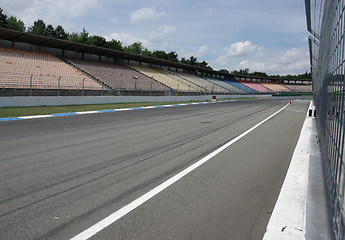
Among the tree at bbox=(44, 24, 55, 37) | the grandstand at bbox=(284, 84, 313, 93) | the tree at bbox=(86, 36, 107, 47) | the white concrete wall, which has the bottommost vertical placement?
the white concrete wall

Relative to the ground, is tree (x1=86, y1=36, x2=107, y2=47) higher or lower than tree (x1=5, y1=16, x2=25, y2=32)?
lower

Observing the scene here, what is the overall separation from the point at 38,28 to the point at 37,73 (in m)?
54.3

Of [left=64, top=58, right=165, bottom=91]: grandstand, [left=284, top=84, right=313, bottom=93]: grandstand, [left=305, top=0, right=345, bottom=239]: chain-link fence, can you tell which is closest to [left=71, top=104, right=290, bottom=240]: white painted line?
[left=305, top=0, right=345, bottom=239]: chain-link fence

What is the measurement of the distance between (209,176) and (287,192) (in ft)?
4.21

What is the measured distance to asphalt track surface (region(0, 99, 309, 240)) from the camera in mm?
2752

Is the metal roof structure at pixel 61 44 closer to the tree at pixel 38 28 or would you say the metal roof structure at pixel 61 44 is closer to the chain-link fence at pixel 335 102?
the chain-link fence at pixel 335 102

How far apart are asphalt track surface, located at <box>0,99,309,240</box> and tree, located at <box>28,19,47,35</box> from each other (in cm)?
7533

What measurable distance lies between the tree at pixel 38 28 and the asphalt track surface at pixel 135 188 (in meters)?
75.3

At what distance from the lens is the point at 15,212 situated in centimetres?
303

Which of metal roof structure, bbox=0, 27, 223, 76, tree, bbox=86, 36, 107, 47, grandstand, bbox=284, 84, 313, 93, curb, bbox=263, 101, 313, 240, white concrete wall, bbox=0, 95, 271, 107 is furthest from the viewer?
grandstand, bbox=284, 84, 313, 93

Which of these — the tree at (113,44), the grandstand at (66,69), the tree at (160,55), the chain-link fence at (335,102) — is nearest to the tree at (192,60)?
the tree at (160,55)

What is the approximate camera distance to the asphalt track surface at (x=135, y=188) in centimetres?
275

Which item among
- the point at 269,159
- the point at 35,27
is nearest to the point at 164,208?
the point at 269,159

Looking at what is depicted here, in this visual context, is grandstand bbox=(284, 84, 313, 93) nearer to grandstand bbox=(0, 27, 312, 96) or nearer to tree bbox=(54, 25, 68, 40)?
grandstand bbox=(0, 27, 312, 96)
